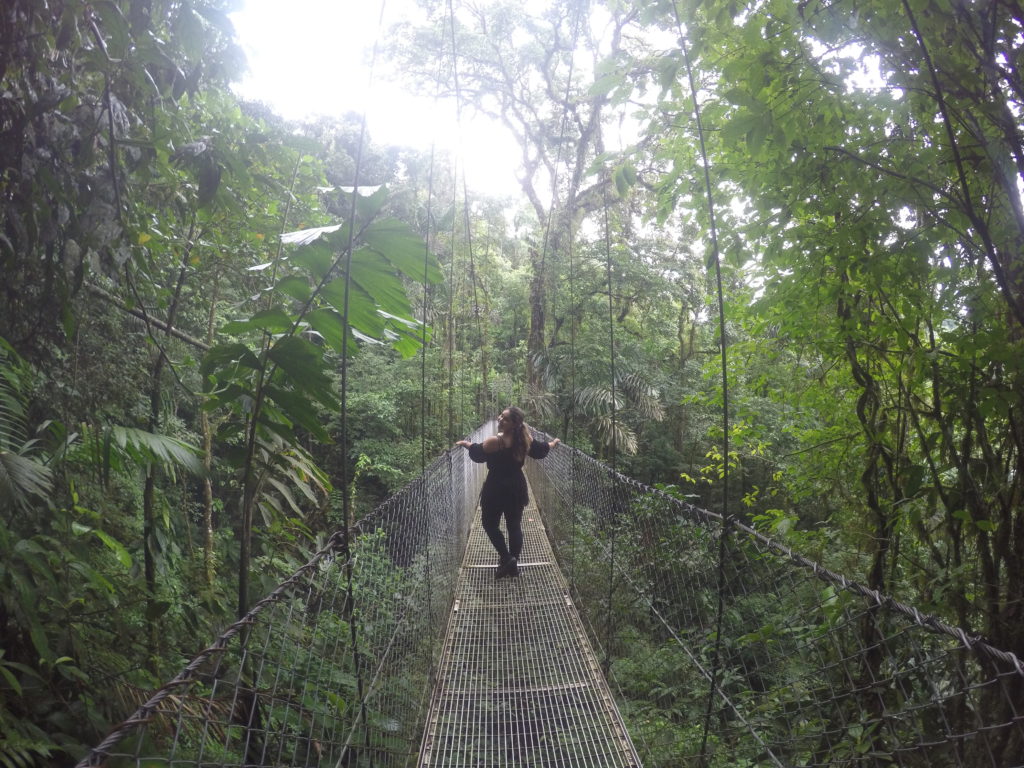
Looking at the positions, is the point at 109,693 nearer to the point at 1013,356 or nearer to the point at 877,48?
the point at 1013,356

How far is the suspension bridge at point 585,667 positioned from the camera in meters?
0.98

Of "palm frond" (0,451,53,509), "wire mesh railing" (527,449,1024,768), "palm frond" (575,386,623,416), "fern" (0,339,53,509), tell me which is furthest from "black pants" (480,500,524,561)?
"palm frond" (575,386,623,416)

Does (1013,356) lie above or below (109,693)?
above

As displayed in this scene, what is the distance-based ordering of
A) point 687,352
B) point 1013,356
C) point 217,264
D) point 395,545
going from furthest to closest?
point 687,352, point 217,264, point 395,545, point 1013,356

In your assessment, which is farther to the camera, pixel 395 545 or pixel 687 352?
pixel 687 352

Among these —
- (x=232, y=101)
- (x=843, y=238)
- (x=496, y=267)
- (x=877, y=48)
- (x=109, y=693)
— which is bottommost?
(x=109, y=693)

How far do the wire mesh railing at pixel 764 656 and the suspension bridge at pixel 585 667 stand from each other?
11 mm

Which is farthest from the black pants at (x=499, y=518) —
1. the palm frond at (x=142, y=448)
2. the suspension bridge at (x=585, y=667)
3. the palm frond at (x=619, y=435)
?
the palm frond at (x=619, y=435)

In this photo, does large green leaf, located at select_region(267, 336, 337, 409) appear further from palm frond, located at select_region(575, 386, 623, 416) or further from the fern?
palm frond, located at select_region(575, 386, 623, 416)

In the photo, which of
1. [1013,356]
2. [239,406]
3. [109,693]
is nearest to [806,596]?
[1013,356]

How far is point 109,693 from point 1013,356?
2.17 m

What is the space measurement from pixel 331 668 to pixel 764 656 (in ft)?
5.96

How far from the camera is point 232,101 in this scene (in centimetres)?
228

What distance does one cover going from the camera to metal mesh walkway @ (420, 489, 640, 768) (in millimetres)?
1618
